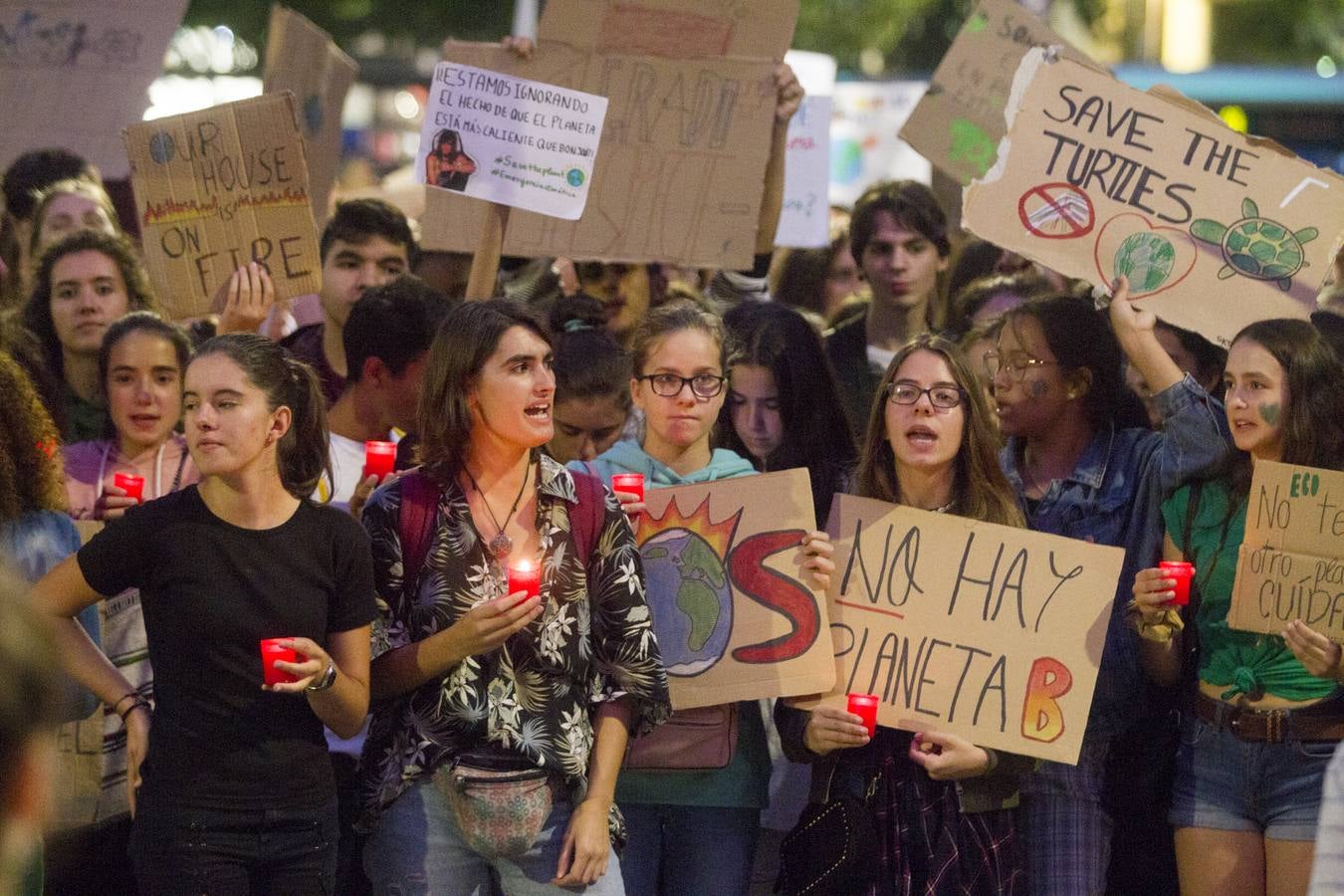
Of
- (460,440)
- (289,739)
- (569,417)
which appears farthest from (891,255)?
(289,739)

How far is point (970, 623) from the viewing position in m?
4.30

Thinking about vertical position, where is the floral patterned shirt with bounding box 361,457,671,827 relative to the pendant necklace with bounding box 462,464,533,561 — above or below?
below

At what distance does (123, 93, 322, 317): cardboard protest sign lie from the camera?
5375mm

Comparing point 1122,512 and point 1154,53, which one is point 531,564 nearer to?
point 1122,512

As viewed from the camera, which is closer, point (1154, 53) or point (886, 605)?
point (886, 605)

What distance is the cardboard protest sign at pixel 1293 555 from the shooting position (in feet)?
13.6

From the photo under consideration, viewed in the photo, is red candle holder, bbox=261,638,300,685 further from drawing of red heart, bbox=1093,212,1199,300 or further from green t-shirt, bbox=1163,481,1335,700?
drawing of red heart, bbox=1093,212,1199,300

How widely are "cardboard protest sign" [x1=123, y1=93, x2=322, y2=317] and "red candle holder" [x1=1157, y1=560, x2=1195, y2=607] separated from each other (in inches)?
107

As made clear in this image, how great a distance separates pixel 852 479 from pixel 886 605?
16.2 inches

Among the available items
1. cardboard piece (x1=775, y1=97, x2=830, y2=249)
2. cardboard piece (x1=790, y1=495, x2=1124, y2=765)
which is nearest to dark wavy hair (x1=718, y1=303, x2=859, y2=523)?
cardboard piece (x1=790, y1=495, x2=1124, y2=765)

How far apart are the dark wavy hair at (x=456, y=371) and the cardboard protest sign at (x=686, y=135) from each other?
1.94 metres

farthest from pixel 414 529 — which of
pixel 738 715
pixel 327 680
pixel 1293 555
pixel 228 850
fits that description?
pixel 1293 555

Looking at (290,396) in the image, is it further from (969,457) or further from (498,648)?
(969,457)

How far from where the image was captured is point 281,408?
384 cm
